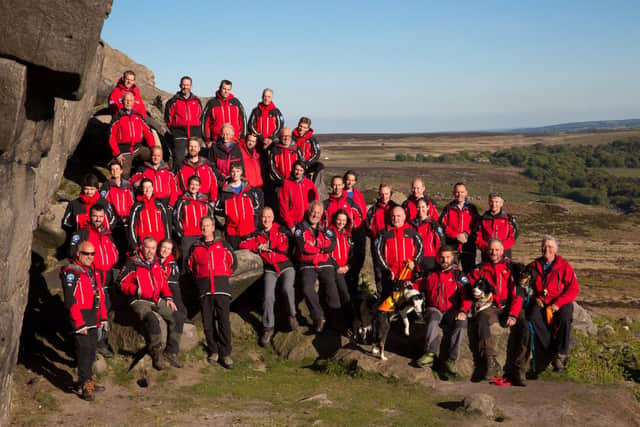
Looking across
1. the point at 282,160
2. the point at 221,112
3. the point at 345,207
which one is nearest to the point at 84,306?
the point at 345,207

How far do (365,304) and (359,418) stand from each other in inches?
125

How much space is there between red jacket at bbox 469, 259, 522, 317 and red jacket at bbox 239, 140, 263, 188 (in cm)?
601

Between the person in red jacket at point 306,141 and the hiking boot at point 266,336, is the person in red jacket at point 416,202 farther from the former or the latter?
the hiking boot at point 266,336

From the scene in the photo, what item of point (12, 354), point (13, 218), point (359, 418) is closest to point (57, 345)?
point (12, 354)

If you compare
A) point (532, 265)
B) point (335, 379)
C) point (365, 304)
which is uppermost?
point (532, 265)

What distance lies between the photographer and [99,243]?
12.0 m

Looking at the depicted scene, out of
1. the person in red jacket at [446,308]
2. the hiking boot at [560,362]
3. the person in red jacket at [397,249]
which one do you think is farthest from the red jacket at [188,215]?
the hiking boot at [560,362]

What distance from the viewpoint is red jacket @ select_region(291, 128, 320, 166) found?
53.8 ft

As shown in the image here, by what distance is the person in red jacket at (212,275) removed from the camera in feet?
41.0

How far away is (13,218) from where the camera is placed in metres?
8.07

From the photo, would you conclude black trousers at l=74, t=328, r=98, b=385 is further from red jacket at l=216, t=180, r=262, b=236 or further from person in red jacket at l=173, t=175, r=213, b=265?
red jacket at l=216, t=180, r=262, b=236

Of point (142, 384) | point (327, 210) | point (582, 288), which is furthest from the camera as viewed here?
point (582, 288)

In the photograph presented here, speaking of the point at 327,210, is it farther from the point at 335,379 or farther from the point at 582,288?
the point at 582,288

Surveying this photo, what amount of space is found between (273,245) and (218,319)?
1949 millimetres
